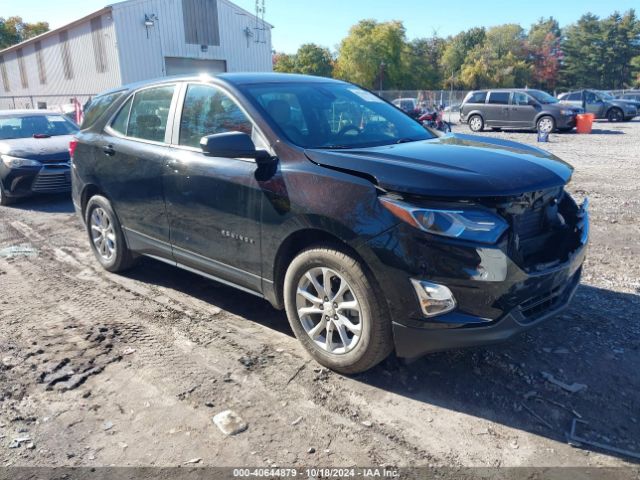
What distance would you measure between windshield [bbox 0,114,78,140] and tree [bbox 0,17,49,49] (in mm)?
70297

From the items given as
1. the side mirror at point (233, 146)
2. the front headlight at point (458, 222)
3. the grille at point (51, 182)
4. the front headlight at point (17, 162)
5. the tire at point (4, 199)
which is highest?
the side mirror at point (233, 146)

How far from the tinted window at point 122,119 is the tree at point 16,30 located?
7633 cm

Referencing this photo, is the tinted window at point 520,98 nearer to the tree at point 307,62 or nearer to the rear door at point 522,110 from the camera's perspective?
the rear door at point 522,110

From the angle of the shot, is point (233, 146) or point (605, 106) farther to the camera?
point (605, 106)

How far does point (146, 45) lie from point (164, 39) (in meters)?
1.11

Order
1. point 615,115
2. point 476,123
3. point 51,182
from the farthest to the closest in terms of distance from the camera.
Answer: point 615,115
point 476,123
point 51,182

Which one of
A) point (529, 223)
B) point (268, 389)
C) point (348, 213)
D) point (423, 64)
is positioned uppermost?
point (423, 64)

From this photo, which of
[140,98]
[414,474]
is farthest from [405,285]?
[140,98]

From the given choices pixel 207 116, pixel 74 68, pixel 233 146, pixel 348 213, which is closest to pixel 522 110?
pixel 207 116

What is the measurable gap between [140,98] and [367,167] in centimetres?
269

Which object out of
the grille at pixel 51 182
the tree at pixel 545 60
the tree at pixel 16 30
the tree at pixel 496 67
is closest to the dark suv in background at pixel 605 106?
the grille at pixel 51 182

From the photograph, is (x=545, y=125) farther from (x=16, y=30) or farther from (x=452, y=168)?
(x=16, y=30)

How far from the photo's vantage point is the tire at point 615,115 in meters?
26.9

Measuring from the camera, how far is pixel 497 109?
2202cm
